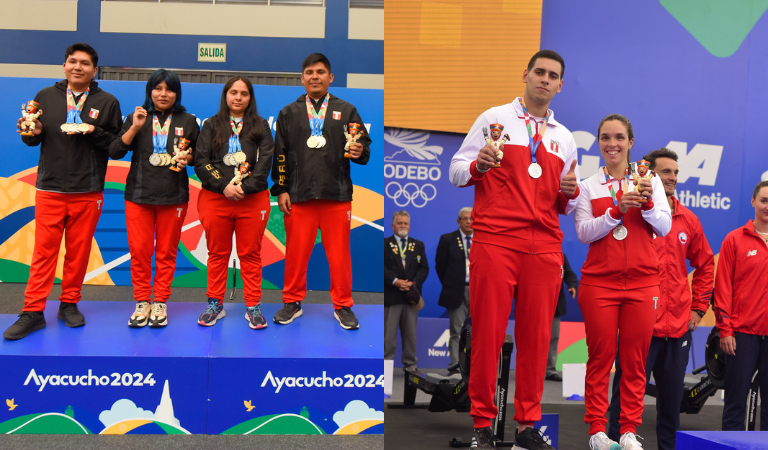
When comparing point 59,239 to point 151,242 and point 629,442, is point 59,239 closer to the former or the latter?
point 151,242

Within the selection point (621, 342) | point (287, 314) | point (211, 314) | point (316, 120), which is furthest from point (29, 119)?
point (621, 342)

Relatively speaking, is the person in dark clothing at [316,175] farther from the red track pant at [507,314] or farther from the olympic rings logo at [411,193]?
the olympic rings logo at [411,193]

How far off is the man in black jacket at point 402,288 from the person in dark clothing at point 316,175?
5.88 feet

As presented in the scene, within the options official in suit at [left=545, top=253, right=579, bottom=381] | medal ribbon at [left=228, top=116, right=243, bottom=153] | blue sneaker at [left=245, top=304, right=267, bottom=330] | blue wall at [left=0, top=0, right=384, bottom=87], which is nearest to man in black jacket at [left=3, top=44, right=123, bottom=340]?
medal ribbon at [left=228, top=116, right=243, bottom=153]

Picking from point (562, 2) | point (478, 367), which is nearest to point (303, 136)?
point (478, 367)

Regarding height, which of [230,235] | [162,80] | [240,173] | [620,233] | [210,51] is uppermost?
[210,51]

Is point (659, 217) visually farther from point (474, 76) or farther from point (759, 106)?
point (759, 106)

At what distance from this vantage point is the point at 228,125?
12.4 feet

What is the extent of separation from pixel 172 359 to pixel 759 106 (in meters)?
6.90

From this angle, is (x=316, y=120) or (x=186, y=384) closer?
(x=186, y=384)

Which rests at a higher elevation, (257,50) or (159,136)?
(257,50)

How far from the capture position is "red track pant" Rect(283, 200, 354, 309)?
3740 millimetres

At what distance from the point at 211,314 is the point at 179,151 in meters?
1.08

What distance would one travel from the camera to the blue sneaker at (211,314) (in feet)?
12.2
